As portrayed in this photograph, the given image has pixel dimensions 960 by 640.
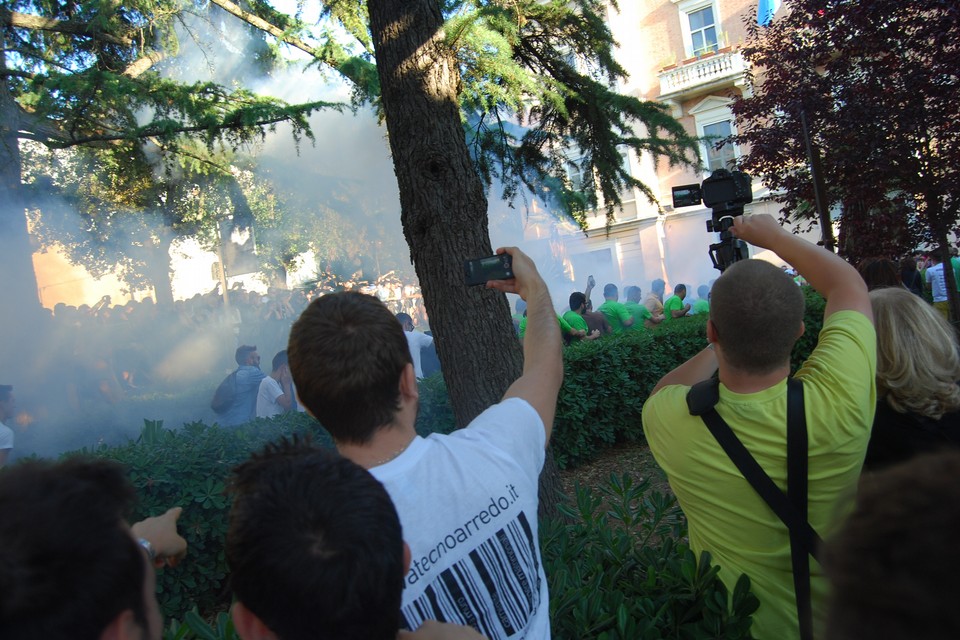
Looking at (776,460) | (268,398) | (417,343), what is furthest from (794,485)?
(417,343)

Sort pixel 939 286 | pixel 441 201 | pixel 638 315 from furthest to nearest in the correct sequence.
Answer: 1. pixel 939 286
2. pixel 638 315
3. pixel 441 201

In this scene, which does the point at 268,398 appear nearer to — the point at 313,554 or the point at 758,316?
the point at 758,316

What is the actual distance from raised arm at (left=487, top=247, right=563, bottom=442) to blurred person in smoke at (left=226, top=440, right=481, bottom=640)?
63cm

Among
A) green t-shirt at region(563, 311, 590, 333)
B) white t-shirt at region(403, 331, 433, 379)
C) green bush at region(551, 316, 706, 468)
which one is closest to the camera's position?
green bush at region(551, 316, 706, 468)

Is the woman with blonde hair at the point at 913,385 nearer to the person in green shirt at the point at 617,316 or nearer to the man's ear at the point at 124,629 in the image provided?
the man's ear at the point at 124,629

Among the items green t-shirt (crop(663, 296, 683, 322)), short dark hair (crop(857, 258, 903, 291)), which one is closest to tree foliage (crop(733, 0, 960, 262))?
green t-shirt (crop(663, 296, 683, 322))

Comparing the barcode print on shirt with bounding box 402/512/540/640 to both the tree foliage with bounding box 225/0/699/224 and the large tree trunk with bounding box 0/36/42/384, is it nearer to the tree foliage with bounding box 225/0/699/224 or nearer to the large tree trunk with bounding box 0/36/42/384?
the tree foliage with bounding box 225/0/699/224

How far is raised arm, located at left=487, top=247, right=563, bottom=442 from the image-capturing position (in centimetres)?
158

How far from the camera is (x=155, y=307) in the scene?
1405 centimetres

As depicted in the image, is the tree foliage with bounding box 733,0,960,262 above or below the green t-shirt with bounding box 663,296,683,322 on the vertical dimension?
above

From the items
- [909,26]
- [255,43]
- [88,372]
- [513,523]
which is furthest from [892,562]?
[88,372]

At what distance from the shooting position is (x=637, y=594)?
6.30ft

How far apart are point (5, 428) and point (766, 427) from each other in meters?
5.29

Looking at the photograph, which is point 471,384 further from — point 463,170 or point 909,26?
point 909,26
